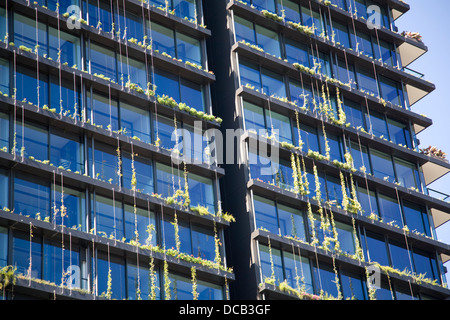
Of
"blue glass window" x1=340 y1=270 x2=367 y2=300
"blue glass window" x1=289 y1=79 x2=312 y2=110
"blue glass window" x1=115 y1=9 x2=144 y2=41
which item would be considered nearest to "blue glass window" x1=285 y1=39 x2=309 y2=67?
"blue glass window" x1=289 y1=79 x2=312 y2=110

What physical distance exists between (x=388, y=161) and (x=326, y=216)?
7.70 meters

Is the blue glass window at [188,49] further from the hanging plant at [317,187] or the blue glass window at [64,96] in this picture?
the hanging plant at [317,187]

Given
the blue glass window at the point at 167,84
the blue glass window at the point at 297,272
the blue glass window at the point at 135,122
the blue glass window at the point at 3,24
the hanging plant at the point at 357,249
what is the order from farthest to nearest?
the hanging plant at the point at 357,249, the blue glass window at the point at 167,84, the blue glass window at the point at 135,122, the blue glass window at the point at 297,272, the blue glass window at the point at 3,24

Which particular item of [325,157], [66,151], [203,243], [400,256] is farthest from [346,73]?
[66,151]

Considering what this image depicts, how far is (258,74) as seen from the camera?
54.9m

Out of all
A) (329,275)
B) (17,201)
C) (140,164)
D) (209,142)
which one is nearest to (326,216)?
(329,275)

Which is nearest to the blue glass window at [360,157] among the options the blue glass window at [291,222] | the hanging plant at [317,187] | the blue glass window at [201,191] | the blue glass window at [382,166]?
the blue glass window at [382,166]

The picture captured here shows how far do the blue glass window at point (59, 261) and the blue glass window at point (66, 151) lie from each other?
419 centimetres

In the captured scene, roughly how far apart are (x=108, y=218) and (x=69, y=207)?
2114 millimetres

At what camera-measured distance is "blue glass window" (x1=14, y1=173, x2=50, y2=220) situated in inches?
1688

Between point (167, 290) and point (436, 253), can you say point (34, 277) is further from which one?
point (436, 253)

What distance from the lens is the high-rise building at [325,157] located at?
1966 inches

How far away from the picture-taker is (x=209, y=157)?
50781 mm

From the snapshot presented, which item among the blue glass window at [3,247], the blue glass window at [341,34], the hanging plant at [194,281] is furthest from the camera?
the blue glass window at [341,34]
